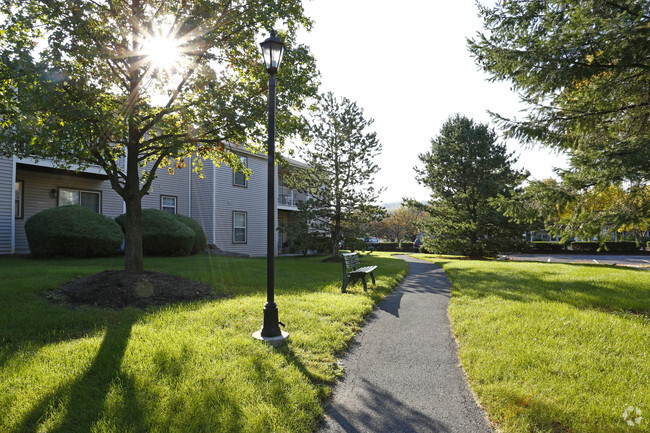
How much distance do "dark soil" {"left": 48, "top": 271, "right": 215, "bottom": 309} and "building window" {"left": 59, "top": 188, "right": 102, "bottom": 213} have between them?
30.5 feet

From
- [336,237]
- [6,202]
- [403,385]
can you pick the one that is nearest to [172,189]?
[6,202]

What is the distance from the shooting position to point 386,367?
4316 millimetres

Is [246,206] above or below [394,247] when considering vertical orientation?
above

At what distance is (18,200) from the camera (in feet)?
46.5

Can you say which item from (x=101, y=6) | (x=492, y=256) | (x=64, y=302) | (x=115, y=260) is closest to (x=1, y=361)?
(x=64, y=302)

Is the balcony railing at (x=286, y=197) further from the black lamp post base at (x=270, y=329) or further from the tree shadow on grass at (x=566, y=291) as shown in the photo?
the black lamp post base at (x=270, y=329)

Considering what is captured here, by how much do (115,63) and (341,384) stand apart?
8023 mm

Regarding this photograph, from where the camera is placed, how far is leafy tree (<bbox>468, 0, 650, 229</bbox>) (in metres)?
6.38

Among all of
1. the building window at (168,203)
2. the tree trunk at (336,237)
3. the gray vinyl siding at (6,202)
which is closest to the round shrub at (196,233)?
the building window at (168,203)

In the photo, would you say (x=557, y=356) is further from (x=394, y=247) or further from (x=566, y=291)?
(x=394, y=247)

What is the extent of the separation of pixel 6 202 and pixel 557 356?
677 inches

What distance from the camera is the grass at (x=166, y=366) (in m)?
2.96

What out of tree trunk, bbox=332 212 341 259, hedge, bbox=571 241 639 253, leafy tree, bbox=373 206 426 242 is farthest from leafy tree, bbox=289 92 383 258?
leafy tree, bbox=373 206 426 242

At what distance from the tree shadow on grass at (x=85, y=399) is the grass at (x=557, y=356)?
3.28 metres
